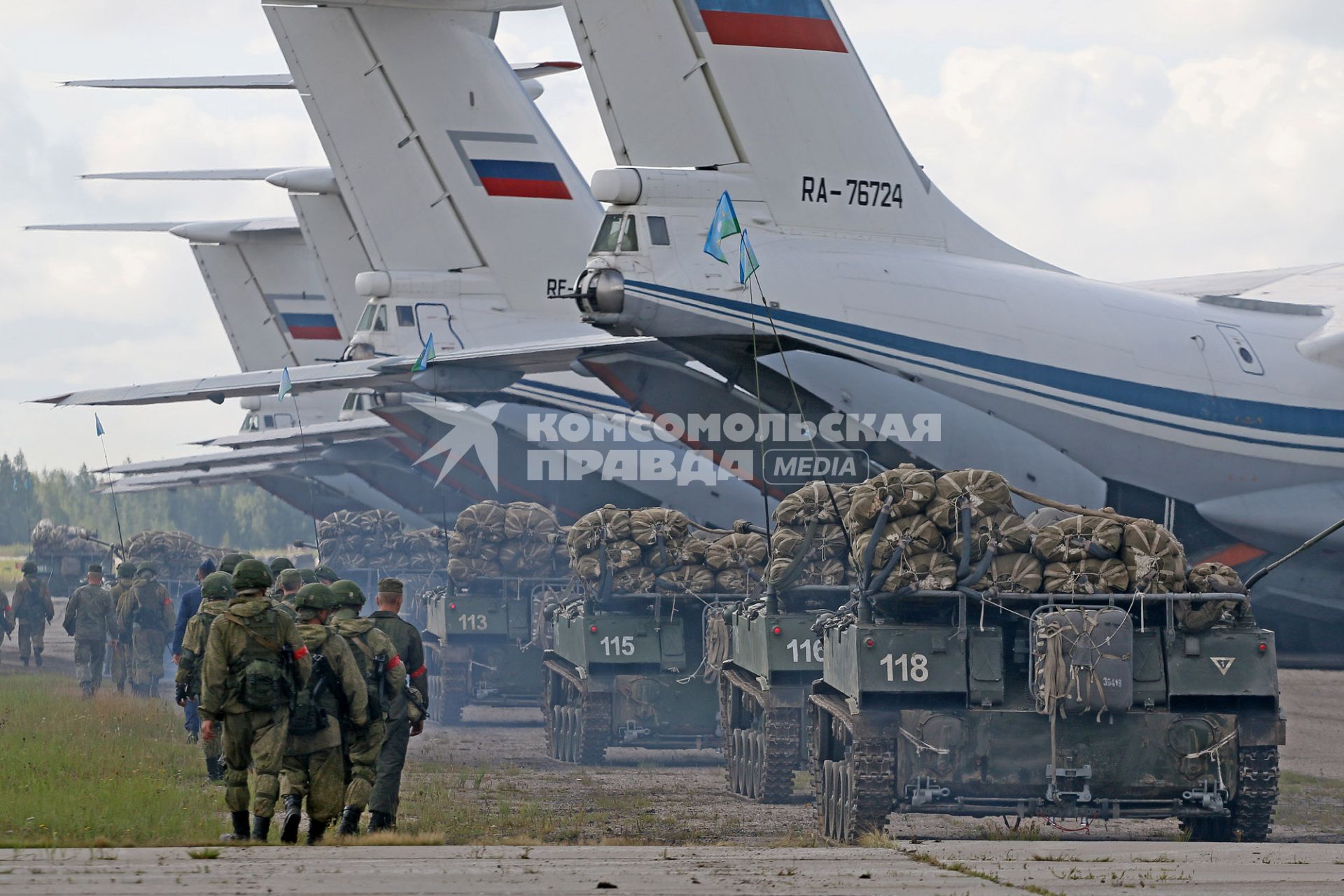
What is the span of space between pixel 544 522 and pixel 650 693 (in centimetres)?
564

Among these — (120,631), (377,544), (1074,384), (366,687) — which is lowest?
(366,687)

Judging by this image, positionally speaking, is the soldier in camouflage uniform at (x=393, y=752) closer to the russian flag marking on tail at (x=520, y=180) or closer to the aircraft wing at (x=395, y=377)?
the aircraft wing at (x=395, y=377)

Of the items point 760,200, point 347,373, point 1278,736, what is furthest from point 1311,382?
point 347,373

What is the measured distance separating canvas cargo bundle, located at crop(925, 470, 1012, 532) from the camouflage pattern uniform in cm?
1507

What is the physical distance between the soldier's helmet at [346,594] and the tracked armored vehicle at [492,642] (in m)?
10.5

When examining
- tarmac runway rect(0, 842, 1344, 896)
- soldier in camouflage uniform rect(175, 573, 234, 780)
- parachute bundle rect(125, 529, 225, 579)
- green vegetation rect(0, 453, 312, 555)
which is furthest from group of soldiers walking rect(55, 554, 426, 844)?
green vegetation rect(0, 453, 312, 555)

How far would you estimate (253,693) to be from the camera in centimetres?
971

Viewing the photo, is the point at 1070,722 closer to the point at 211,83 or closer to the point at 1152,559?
the point at 1152,559

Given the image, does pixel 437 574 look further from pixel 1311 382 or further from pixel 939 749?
pixel 939 749

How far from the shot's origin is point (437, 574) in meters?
29.5

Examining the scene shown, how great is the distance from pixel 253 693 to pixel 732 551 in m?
7.99

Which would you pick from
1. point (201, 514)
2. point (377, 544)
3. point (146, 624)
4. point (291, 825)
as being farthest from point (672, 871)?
point (201, 514)

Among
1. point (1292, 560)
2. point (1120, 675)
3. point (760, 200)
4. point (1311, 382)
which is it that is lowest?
point (1120, 675)

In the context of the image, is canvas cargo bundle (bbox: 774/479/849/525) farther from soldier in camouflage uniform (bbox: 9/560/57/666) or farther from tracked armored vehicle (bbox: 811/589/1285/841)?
soldier in camouflage uniform (bbox: 9/560/57/666)
